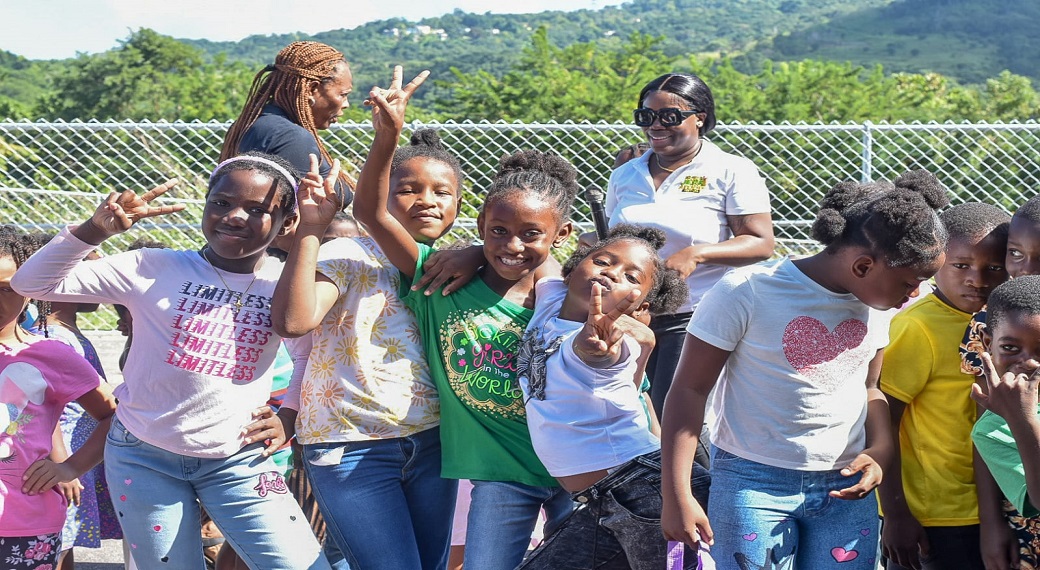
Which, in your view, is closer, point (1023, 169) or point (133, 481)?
point (133, 481)

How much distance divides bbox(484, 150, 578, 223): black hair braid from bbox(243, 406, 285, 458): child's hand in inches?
34.4

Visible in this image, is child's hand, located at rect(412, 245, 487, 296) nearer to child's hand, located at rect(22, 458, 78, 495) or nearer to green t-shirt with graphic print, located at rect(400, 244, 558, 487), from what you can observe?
green t-shirt with graphic print, located at rect(400, 244, 558, 487)

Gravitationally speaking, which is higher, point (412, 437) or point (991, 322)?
point (991, 322)

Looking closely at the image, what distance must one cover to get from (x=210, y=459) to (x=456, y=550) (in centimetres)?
132

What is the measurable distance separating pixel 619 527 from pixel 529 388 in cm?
44

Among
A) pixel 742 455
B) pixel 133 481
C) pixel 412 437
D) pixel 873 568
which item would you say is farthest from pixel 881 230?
pixel 133 481

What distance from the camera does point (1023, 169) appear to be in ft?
24.8

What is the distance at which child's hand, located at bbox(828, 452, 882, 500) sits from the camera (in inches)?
103

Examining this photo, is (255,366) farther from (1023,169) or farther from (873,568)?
(1023,169)

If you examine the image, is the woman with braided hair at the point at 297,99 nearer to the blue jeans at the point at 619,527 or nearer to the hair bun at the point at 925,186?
the blue jeans at the point at 619,527

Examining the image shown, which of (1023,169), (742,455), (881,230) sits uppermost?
(881,230)

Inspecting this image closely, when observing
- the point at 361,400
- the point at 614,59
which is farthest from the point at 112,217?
the point at 614,59

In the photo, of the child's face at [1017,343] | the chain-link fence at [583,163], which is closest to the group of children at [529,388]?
the child's face at [1017,343]

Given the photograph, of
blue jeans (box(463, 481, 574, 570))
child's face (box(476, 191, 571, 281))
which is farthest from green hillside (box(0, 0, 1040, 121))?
blue jeans (box(463, 481, 574, 570))
